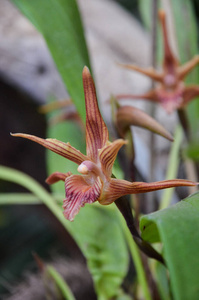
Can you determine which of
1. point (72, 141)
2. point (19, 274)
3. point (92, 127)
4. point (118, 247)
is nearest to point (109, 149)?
point (92, 127)

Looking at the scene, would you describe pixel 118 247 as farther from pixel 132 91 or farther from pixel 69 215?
pixel 132 91

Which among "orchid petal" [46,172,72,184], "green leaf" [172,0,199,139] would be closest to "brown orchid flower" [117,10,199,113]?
"green leaf" [172,0,199,139]

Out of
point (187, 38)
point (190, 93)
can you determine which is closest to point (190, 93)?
point (190, 93)

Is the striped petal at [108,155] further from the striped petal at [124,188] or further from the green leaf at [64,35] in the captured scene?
the green leaf at [64,35]

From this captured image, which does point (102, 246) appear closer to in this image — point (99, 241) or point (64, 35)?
point (99, 241)

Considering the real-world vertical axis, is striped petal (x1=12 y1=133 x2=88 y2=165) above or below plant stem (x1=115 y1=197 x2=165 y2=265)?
above

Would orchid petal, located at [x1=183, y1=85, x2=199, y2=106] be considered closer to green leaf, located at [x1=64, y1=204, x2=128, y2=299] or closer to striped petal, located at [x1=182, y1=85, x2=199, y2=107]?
striped petal, located at [x1=182, y1=85, x2=199, y2=107]

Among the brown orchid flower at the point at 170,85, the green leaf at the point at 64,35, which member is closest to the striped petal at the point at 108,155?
the green leaf at the point at 64,35

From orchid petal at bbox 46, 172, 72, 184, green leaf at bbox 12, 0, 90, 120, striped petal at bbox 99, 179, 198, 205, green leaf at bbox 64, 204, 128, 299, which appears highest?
green leaf at bbox 12, 0, 90, 120
